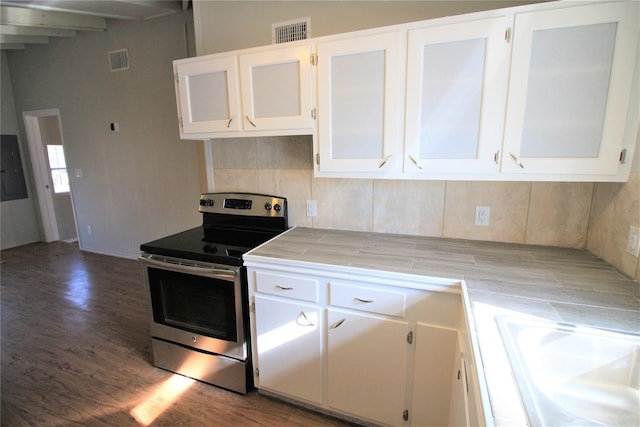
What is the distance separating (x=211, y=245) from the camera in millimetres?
1976

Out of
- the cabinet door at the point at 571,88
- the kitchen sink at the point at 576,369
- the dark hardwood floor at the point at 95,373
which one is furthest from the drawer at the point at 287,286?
the cabinet door at the point at 571,88

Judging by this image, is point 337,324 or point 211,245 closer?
point 337,324

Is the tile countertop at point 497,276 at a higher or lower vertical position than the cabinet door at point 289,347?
higher

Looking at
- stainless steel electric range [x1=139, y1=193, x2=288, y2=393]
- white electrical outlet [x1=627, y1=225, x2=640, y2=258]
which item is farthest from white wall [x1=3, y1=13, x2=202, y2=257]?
white electrical outlet [x1=627, y1=225, x2=640, y2=258]

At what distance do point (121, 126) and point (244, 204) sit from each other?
2742 mm

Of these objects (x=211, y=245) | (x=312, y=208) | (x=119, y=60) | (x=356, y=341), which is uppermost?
(x=119, y=60)

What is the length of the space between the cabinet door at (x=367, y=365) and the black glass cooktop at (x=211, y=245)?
66 cm

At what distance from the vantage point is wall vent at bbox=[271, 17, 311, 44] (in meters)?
2.04

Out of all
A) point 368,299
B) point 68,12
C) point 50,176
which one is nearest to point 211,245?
point 368,299

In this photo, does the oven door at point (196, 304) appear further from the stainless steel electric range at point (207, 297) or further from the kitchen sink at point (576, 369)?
the kitchen sink at point (576, 369)

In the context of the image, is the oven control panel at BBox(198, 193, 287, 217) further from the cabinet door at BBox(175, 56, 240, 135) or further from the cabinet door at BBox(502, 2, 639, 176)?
the cabinet door at BBox(502, 2, 639, 176)

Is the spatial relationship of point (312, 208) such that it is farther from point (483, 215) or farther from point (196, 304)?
point (483, 215)

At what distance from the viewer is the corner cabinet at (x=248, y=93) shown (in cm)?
177

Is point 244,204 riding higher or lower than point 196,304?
higher
